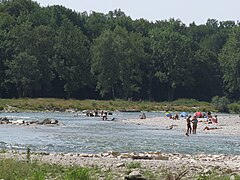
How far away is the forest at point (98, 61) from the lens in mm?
111562

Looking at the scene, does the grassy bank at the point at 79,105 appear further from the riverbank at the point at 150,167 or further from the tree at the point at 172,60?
the riverbank at the point at 150,167

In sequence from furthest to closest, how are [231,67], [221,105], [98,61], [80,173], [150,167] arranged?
[231,67] < [98,61] < [221,105] < [150,167] < [80,173]

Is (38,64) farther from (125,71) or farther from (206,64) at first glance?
(206,64)

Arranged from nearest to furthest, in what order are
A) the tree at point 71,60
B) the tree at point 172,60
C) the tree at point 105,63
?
the tree at point 71,60
the tree at point 105,63
the tree at point 172,60

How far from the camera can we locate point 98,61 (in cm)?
11694

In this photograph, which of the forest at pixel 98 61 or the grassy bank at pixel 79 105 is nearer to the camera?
the grassy bank at pixel 79 105

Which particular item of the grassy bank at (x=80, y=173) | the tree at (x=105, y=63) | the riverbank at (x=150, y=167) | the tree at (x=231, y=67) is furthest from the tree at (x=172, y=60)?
the grassy bank at (x=80, y=173)

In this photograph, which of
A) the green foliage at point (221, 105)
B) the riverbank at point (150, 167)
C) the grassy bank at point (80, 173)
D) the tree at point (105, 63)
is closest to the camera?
the grassy bank at point (80, 173)

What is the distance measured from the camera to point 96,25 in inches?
5522

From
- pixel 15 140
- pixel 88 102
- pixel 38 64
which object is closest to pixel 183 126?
pixel 15 140

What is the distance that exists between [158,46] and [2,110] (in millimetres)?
53192

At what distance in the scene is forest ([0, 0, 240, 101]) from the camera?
111562mm

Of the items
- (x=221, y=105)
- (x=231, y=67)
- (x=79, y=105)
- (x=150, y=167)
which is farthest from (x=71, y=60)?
(x=150, y=167)

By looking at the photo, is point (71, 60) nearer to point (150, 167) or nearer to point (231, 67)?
point (231, 67)
